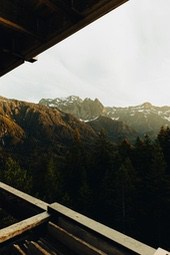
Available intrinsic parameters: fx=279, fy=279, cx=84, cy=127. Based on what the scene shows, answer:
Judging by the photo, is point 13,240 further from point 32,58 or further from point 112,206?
point 112,206

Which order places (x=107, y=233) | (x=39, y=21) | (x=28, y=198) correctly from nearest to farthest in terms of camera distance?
(x=107, y=233) < (x=28, y=198) < (x=39, y=21)

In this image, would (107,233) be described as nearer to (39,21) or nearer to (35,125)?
(39,21)

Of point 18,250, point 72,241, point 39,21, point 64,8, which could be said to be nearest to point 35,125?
point 39,21

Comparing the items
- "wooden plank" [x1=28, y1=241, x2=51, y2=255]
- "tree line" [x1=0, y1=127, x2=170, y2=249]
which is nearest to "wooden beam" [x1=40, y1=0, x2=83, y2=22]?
"wooden plank" [x1=28, y1=241, x2=51, y2=255]

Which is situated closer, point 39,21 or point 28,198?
point 28,198

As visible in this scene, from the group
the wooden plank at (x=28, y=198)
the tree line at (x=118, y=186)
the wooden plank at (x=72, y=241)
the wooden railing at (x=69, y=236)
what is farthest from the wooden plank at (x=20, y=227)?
the tree line at (x=118, y=186)

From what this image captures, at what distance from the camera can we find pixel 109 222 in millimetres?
40125

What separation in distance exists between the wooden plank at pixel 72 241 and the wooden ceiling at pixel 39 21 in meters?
2.17

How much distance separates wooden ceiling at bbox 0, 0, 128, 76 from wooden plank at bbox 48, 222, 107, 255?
2169 mm

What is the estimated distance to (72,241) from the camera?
2.58 metres

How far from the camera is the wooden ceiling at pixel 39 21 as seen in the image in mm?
2895

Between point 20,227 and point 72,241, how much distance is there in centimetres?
55

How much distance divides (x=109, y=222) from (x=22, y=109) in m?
124

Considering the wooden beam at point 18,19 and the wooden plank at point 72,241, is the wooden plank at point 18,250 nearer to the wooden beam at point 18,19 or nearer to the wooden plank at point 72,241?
the wooden plank at point 72,241
